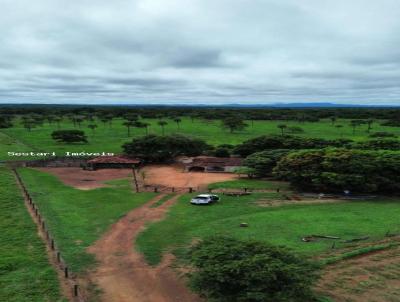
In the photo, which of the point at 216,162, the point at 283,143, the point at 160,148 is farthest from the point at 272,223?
the point at 160,148

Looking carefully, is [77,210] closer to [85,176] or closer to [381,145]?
[85,176]


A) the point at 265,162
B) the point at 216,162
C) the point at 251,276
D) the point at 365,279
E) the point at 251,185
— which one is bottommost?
the point at 251,185

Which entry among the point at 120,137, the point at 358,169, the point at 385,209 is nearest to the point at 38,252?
the point at 385,209

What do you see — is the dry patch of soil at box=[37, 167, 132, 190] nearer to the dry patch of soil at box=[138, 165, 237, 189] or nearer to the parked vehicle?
the dry patch of soil at box=[138, 165, 237, 189]

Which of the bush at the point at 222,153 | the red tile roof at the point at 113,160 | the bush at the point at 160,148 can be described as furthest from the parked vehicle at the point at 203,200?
the bush at the point at 222,153

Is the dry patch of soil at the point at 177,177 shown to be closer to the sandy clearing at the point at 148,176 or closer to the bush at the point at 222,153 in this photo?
the sandy clearing at the point at 148,176
